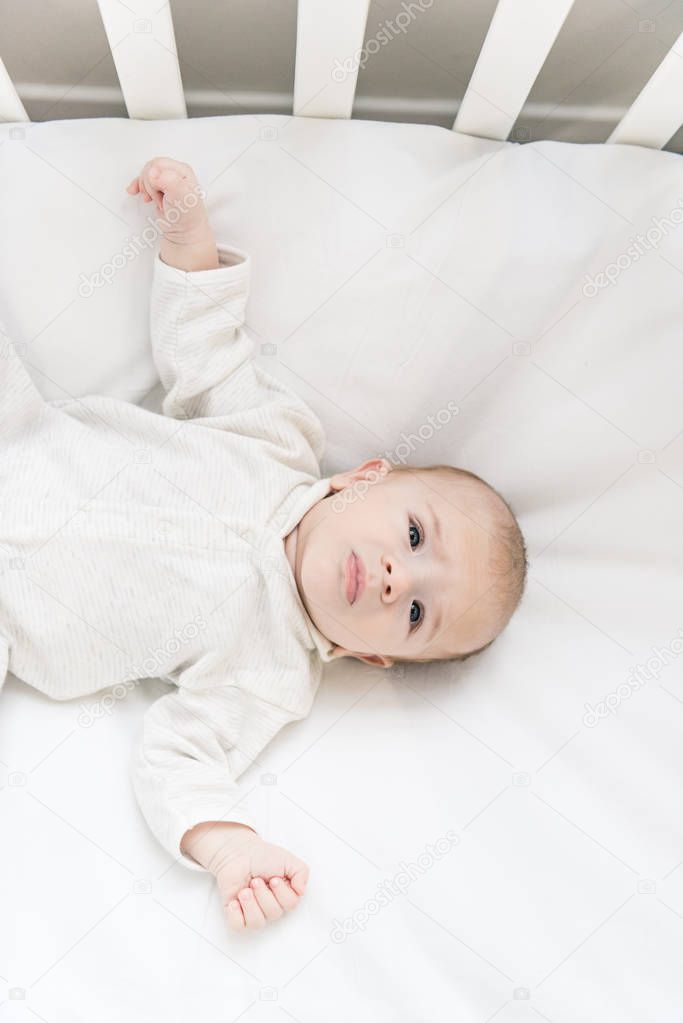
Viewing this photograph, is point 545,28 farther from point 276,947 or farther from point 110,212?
point 276,947

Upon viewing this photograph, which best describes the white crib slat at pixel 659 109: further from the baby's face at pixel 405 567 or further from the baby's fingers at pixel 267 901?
the baby's fingers at pixel 267 901

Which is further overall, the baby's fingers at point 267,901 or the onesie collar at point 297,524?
the onesie collar at point 297,524

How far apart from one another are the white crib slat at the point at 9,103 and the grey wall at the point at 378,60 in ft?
0.31

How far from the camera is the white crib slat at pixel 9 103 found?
43.2 inches

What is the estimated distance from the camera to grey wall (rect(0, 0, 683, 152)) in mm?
1182

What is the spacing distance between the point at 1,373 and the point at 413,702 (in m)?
0.61

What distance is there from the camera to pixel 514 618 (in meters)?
1.22

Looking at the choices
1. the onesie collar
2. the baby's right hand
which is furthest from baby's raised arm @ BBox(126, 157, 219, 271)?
the baby's right hand

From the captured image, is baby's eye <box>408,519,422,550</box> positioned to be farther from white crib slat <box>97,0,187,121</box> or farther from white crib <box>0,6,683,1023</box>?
white crib slat <box>97,0,187,121</box>

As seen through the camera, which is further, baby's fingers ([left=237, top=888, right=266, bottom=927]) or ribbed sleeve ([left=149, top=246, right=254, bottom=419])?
ribbed sleeve ([left=149, top=246, right=254, bottom=419])

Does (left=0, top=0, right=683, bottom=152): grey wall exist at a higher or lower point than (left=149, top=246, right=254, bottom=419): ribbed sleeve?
higher

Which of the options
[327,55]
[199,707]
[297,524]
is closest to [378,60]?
[327,55]

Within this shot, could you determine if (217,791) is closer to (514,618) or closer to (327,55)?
(514,618)

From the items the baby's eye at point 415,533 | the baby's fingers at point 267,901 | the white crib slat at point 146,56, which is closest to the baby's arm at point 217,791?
the baby's fingers at point 267,901
